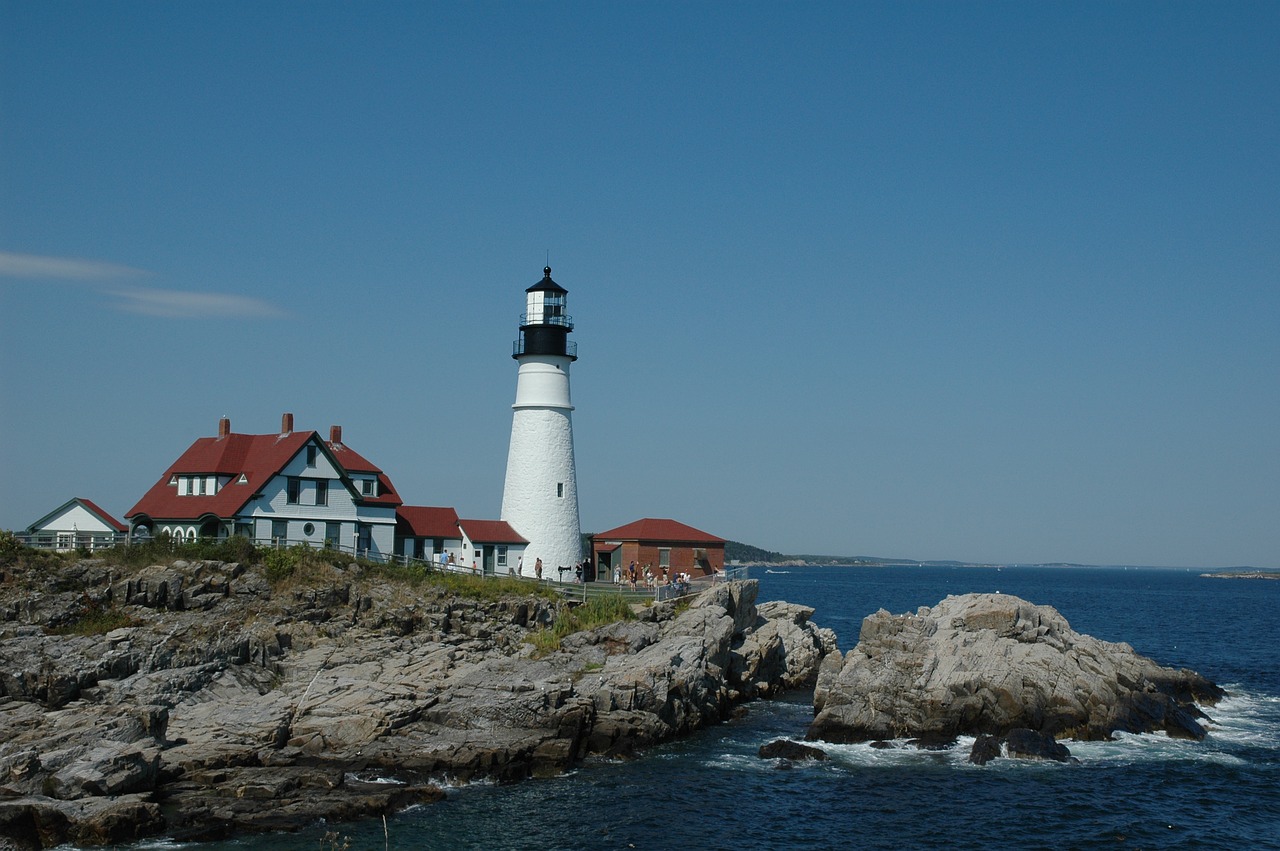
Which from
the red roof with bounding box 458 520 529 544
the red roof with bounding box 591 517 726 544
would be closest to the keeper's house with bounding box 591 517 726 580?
the red roof with bounding box 591 517 726 544

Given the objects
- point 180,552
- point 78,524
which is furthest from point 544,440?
point 78,524

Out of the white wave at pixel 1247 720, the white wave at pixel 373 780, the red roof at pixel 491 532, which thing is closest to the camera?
the white wave at pixel 373 780

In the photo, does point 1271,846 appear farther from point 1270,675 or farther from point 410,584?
point 1270,675

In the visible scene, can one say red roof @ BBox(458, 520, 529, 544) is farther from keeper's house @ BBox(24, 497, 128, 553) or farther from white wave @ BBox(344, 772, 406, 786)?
white wave @ BBox(344, 772, 406, 786)

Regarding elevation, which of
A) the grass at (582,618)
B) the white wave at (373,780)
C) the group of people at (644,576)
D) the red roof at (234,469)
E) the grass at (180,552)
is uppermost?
the red roof at (234,469)

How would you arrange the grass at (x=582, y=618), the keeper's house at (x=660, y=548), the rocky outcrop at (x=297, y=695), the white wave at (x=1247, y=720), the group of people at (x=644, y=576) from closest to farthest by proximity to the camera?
1. the rocky outcrop at (x=297, y=695)
2. the white wave at (x=1247, y=720)
3. the grass at (x=582, y=618)
4. the group of people at (x=644, y=576)
5. the keeper's house at (x=660, y=548)

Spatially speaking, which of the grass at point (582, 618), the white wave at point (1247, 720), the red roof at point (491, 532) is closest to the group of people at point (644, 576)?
the red roof at point (491, 532)

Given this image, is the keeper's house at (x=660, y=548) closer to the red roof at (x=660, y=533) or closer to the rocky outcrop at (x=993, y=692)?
the red roof at (x=660, y=533)

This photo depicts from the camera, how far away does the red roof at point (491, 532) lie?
44906 millimetres

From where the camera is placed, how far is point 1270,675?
161 feet

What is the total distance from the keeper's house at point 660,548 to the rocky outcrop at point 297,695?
9350mm

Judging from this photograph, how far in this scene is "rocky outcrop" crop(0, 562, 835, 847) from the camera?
22719mm

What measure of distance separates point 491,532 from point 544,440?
455 centimetres

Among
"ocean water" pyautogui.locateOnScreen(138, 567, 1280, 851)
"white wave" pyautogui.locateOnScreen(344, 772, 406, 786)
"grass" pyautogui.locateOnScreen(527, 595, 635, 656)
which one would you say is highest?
"grass" pyautogui.locateOnScreen(527, 595, 635, 656)
